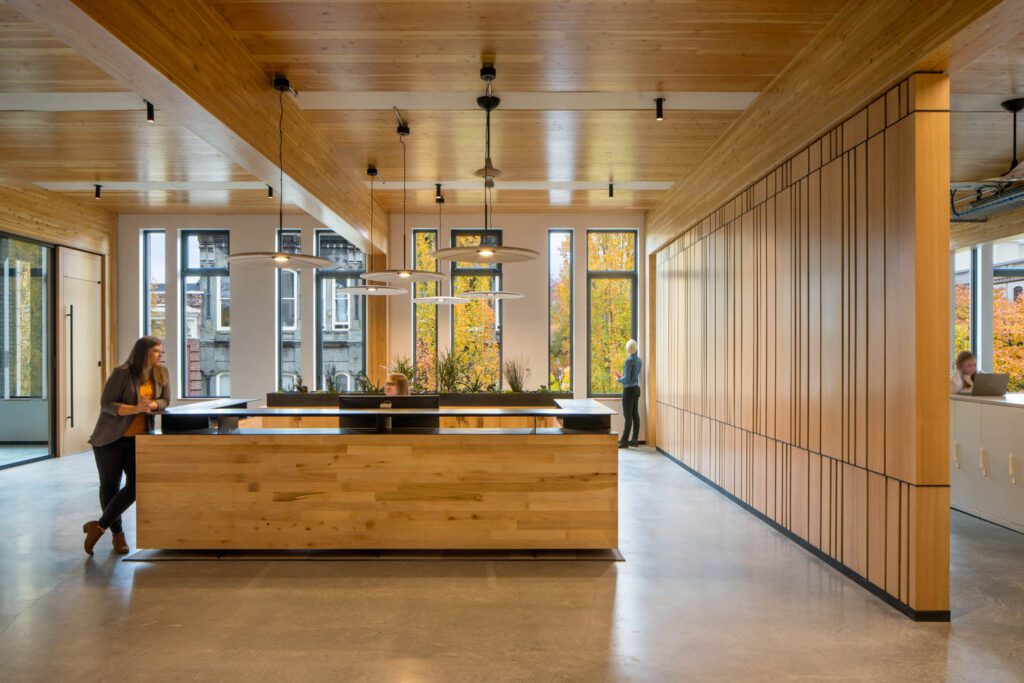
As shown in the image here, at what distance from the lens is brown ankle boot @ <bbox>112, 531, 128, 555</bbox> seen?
4492 millimetres

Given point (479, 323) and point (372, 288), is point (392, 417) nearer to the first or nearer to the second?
point (372, 288)

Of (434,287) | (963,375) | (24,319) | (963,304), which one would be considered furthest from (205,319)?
(963,304)

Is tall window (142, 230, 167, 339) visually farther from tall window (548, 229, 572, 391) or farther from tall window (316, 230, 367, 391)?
tall window (548, 229, 572, 391)

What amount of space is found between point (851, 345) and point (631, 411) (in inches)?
219

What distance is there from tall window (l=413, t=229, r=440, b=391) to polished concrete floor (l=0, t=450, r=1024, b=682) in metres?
5.80

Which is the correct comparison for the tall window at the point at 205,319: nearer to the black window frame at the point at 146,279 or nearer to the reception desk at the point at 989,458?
the black window frame at the point at 146,279

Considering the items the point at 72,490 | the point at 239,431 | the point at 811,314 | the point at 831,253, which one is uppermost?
the point at 831,253

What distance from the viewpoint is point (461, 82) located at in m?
5.06

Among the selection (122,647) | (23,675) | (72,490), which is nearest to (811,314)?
(122,647)

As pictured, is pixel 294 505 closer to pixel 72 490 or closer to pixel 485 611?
pixel 485 611

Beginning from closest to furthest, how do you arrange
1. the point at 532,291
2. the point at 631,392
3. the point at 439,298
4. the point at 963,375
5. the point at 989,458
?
the point at 989,458, the point at 963,375, the point at 439,298, the point at 631,392, the point at 532,291

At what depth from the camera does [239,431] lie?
15.2 feet

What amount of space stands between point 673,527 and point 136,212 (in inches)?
370

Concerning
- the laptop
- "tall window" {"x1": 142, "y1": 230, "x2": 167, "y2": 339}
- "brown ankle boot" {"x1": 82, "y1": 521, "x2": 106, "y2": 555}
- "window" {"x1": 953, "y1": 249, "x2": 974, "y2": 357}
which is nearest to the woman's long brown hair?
"brown ankle boot" {"x1": 82, "y1": 521, "x2": 106, "y2": 555}
